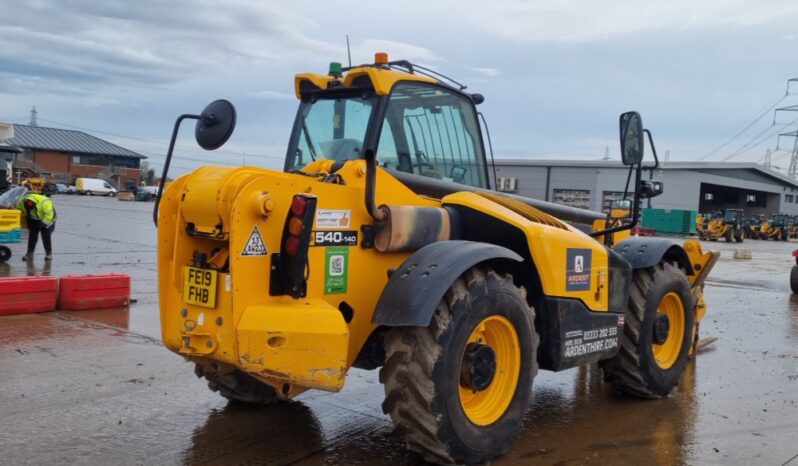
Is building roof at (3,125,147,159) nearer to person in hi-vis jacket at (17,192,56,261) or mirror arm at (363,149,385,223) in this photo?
person in hi-vis jacket at (17,192,56,261)

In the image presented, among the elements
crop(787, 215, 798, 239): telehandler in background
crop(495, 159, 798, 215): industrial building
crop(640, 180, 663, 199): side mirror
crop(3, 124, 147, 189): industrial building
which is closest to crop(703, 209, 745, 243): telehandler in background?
crop(495, 159, 798, 215): industrial building

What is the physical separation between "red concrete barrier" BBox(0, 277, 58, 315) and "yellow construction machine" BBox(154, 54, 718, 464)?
4523 millimetres

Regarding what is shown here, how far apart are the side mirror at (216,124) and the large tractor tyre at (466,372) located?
4.80ft

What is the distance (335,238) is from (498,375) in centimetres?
138

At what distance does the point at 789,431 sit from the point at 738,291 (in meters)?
10.6

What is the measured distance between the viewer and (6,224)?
529 inches

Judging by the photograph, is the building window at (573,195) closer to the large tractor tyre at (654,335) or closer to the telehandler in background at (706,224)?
the telehandler in background at (706,224)

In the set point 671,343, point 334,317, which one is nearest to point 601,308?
point 671,343

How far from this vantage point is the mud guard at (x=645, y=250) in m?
5.91

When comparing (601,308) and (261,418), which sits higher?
(601,308)

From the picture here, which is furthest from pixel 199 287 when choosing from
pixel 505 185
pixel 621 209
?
pixel 505 185

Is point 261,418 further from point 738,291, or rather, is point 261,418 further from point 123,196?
point 123,196

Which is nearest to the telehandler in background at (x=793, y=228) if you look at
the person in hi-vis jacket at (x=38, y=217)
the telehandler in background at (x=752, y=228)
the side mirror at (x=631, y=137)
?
the telehandler in background at (x=752, y=228)

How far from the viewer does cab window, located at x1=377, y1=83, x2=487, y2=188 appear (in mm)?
4781
